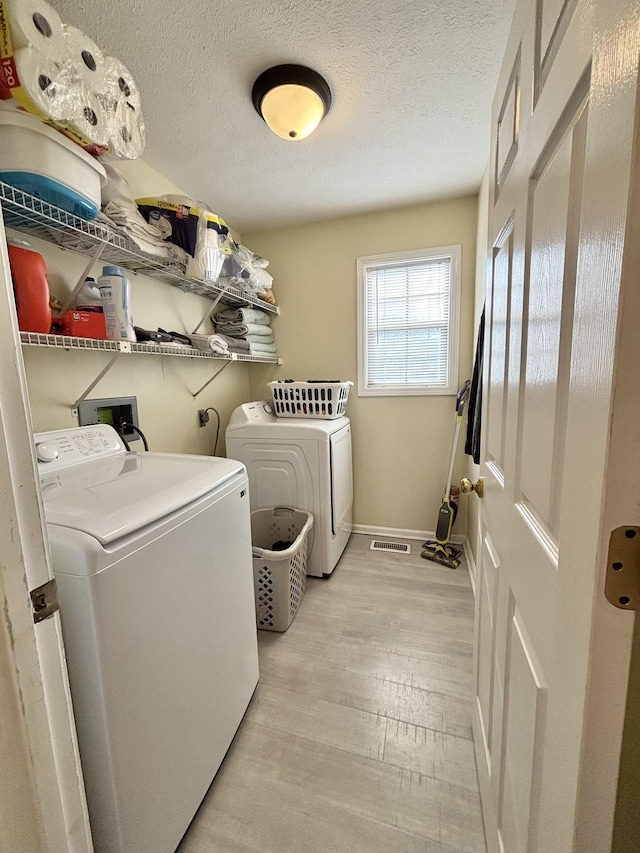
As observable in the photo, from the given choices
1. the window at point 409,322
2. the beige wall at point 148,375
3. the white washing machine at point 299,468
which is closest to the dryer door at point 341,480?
the white washing machine at point 299,468

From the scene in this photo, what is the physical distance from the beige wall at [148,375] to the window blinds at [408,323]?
115 cm

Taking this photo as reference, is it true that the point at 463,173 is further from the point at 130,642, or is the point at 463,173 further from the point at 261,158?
the point at 130,642

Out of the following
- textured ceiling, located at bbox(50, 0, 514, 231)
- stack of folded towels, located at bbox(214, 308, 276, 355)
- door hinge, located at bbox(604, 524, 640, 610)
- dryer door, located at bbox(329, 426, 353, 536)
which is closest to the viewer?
door hinge, located at bbox(604, 524, 640, 610)

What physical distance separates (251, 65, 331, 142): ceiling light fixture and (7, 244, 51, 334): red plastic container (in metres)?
1.05

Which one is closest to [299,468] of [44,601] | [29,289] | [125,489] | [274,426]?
[274,426]

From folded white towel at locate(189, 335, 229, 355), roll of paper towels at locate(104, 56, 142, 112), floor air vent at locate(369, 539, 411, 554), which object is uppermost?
roll of paper towels at locate(104, 56, 142, 112)

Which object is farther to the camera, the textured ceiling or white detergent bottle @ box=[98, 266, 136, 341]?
white detergent bottle @ box=[98, 266, 136, 341]

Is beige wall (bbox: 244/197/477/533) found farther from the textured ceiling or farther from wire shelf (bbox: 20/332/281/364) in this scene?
wire shelf (bbox: 20/332/281/364)

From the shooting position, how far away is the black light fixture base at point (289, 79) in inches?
51.2

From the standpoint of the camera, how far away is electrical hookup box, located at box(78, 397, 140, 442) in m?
1.50

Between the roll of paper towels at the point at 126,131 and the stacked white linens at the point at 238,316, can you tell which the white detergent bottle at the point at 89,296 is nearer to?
the roll of paper towels at the point at 126,131

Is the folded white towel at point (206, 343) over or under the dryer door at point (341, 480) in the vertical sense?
over

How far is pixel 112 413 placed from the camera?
5.39 ft

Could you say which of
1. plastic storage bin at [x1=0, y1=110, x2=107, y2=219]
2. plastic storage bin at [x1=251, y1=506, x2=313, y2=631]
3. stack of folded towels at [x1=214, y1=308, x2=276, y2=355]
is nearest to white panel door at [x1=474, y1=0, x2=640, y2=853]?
plastic storage bin at [x1=251, y1=506, x2=313, y2=631]
